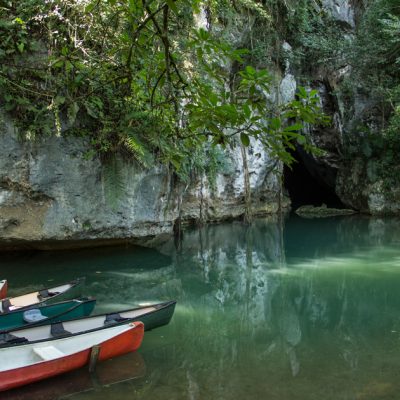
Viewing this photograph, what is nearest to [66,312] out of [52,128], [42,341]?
[42,341]

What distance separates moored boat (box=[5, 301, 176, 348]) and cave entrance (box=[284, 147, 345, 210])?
60.7 feet

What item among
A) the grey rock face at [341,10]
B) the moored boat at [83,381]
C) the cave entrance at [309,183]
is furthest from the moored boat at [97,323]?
the cave entrance at [309,183]

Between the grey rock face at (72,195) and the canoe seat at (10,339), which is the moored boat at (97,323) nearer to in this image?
the canoe seat at (10,339)

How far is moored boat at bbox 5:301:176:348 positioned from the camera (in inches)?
192

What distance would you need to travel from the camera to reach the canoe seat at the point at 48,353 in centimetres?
443

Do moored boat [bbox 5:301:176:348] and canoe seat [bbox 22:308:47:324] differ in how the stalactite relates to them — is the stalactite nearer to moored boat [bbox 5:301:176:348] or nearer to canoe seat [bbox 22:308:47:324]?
moored boat [bbox 5:301:176:348]

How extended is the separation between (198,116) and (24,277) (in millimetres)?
7909

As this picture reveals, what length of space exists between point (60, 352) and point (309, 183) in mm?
25212

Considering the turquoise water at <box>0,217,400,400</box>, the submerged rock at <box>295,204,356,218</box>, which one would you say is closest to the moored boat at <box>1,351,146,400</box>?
the turquoise water at <box>0,217,400,400</box>

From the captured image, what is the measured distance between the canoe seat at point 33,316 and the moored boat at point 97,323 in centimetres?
54

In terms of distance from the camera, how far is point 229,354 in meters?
5.37

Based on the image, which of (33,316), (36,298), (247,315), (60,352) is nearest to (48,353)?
(60,352)

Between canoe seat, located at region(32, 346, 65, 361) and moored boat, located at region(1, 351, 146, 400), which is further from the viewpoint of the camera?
canoe seat, located at region(32, 346, 65, 361)

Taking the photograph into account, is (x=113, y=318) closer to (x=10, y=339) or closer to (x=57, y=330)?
(x=57, y=330)
